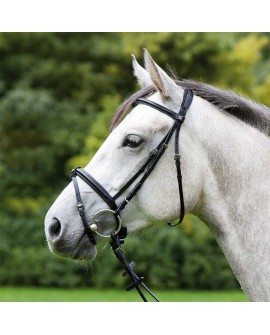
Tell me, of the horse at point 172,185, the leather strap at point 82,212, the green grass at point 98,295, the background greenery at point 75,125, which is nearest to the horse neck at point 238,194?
the horse at point 172,185

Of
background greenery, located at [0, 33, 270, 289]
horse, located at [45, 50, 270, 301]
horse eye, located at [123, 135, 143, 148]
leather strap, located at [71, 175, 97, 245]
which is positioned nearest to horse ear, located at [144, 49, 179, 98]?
horse, located at [45, 50, 270, 301]

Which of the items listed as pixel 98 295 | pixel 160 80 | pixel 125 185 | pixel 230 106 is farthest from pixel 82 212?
pixel 98 295

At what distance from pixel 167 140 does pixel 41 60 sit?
13.5m

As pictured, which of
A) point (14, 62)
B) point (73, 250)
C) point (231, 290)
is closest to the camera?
point (73, 250)

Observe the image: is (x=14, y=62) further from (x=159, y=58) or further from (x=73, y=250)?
(x=73, y=250)

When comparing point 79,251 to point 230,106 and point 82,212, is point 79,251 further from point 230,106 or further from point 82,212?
point 230,106

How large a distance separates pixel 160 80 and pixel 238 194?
34.5 inches

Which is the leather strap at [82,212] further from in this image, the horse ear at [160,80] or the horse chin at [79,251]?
the horse ear at [160,80]

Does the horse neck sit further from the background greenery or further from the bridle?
the background greenery

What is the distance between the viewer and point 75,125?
15969 mm

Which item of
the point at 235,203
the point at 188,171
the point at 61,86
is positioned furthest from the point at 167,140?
the point at 61,86

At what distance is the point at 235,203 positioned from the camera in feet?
11.5

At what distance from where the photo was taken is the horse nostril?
3.39m

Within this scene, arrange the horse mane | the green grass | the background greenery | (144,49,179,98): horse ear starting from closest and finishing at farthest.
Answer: (144,49,179,98): horse ear, the horse mane, the green grass, the background greenery
